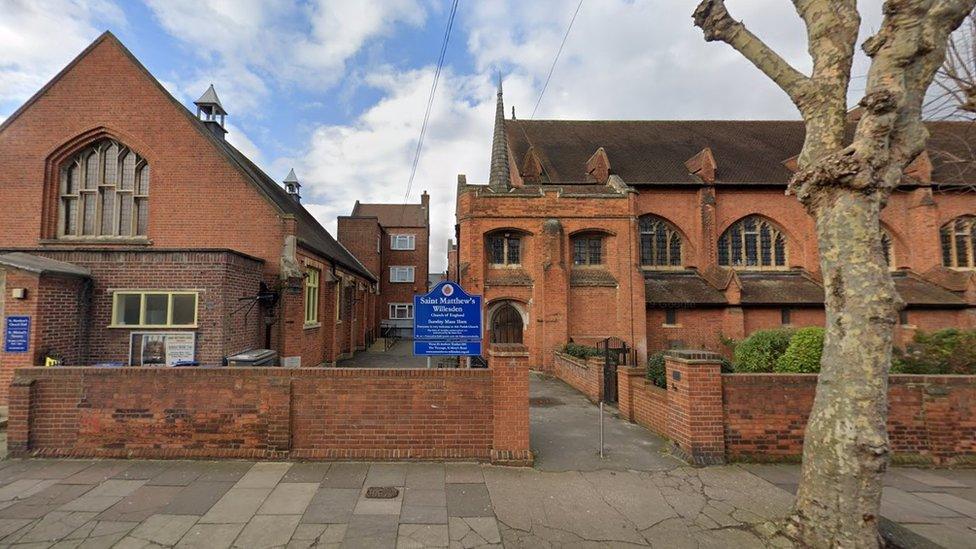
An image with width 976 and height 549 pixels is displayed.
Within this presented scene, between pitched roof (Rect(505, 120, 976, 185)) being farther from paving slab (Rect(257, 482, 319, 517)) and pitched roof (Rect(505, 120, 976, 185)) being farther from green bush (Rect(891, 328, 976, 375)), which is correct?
paving slab (Rect(257, 482, 319, 517))

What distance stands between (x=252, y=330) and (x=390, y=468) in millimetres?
7349

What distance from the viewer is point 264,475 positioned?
208 inches

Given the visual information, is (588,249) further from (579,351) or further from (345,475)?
(345,475)

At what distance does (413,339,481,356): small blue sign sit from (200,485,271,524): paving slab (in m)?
2.72

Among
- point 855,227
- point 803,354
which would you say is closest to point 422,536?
point 855,227

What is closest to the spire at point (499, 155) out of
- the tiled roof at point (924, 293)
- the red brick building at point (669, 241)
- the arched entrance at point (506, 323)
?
the red brick building at point (669, 241)

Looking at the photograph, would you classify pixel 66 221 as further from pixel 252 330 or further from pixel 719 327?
pixel 719 327

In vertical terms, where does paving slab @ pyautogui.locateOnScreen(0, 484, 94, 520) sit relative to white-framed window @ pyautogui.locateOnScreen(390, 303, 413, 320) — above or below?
below

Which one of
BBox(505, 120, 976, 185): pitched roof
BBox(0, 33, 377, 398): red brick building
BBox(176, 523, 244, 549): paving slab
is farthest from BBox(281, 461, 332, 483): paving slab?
BBox(505, 120, 976, 185): pitched roof

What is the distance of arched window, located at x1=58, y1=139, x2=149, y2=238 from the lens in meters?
11.7

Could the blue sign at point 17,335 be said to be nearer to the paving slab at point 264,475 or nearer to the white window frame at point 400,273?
the paving slab at point 264,475

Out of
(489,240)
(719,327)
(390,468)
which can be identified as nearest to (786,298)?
(719,327)

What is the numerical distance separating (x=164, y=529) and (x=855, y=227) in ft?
25.0

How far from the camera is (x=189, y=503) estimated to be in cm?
457
